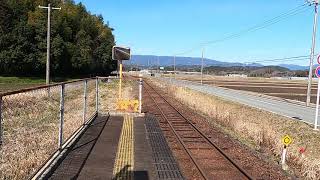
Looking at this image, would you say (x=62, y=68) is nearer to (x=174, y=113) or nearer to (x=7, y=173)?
(x=174, y=113)

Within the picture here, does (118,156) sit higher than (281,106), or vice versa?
(118,156)

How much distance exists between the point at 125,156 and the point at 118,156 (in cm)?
16

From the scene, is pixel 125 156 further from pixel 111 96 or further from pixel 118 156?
pixel 111 96

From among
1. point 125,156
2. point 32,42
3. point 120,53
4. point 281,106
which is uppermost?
point 32,42

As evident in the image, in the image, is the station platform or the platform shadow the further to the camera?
the station platform

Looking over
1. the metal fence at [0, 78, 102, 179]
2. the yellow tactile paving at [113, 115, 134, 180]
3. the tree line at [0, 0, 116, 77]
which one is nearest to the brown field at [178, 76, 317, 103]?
the tree line at [0, 0, 116, 77]

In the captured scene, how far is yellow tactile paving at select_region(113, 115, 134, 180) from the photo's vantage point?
360 inches

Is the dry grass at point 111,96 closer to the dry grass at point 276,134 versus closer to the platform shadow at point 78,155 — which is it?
the dry grass at point 276,134

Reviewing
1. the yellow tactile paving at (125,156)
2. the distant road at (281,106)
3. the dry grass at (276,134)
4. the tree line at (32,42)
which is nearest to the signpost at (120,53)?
the dry grass at (276,134)

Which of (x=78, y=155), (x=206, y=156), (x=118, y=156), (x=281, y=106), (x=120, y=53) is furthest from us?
(x=281, y=106)

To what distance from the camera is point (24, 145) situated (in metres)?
9.92

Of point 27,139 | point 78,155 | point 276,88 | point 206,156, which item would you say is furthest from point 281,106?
→ point 276,88

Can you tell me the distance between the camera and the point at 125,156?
35.9 ft

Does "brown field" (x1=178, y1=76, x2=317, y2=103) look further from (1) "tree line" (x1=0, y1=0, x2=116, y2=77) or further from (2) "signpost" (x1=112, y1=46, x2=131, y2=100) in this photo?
(2) "signpost" (x1=112, y1=46, x2=131, y2=100)
